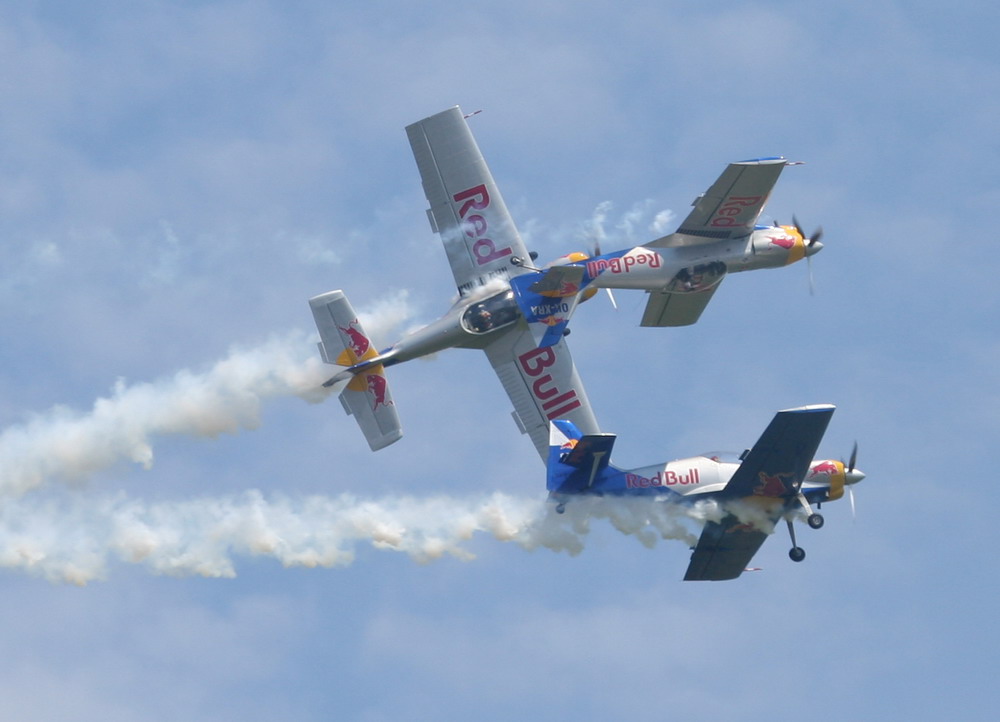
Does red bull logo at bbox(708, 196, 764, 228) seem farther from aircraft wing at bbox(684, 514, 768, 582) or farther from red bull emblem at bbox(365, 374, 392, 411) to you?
red bull emblem at bbox(365, 374, 392, 411)

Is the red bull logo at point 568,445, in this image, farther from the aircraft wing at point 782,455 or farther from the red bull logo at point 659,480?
the aircraft wing at point 782,455

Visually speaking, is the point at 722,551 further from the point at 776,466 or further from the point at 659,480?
the point at 776,466

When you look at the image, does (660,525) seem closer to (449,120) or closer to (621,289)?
(621,289)

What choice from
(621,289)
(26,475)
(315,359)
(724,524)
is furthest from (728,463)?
(26,475)

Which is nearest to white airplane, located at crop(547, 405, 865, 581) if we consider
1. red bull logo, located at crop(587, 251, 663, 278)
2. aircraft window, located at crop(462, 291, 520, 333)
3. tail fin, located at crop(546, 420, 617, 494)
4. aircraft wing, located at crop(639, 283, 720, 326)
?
tail fin, located at crop(546, 420, 617, 494)

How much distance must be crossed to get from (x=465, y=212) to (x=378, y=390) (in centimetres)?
453

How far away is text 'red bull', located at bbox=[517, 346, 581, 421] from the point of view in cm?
4828

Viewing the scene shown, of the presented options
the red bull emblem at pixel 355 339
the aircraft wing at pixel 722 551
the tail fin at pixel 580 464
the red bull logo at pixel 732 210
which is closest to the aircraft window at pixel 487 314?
the red bull emblem at pixel 355 339

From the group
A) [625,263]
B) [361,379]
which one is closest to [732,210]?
[625,263]

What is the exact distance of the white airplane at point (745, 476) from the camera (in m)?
43.2

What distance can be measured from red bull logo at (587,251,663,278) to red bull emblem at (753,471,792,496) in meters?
6.29

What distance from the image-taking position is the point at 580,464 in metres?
43.7

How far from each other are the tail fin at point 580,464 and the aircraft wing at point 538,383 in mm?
3721

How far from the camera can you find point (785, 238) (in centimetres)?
4791
